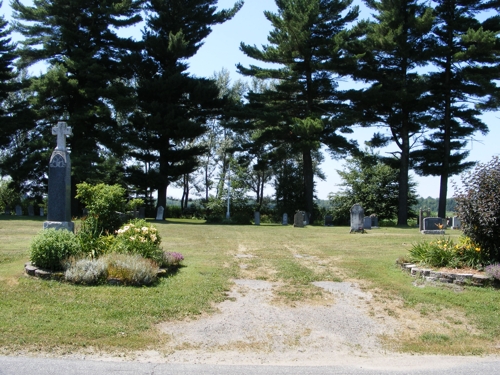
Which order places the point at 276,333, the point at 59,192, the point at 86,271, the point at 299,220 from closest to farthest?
the point at 276,333 → the point at 86,271 → the point at 59,192 → the point at 299,220

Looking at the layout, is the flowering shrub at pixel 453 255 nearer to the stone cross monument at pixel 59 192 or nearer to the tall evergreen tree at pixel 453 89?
the stone cross monument at pixel 59 192

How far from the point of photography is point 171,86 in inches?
1273

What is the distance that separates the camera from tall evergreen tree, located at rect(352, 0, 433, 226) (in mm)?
30812

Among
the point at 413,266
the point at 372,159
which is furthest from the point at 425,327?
the point at 372,159

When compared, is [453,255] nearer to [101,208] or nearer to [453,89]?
[101,208]

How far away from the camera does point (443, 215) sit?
106 ft

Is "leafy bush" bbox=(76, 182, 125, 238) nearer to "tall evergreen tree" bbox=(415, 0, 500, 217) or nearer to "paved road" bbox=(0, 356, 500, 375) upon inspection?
"paved road" bbox=(0, 356, 500, 375)

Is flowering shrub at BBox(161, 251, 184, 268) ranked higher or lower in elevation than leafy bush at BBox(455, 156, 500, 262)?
lower

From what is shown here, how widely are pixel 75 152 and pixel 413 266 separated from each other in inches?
959

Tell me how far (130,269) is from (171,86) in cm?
2547

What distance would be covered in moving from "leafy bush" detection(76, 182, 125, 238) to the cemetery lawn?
175cm

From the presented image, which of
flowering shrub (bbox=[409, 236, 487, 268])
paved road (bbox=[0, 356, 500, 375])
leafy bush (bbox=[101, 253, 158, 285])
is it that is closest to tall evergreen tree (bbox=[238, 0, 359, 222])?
flowering shrub (bbox=[409, 236, 487, 268])

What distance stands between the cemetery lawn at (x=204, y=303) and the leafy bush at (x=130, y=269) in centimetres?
29

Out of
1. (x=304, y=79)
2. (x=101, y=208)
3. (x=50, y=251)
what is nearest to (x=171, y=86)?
(x=304, y=79)
